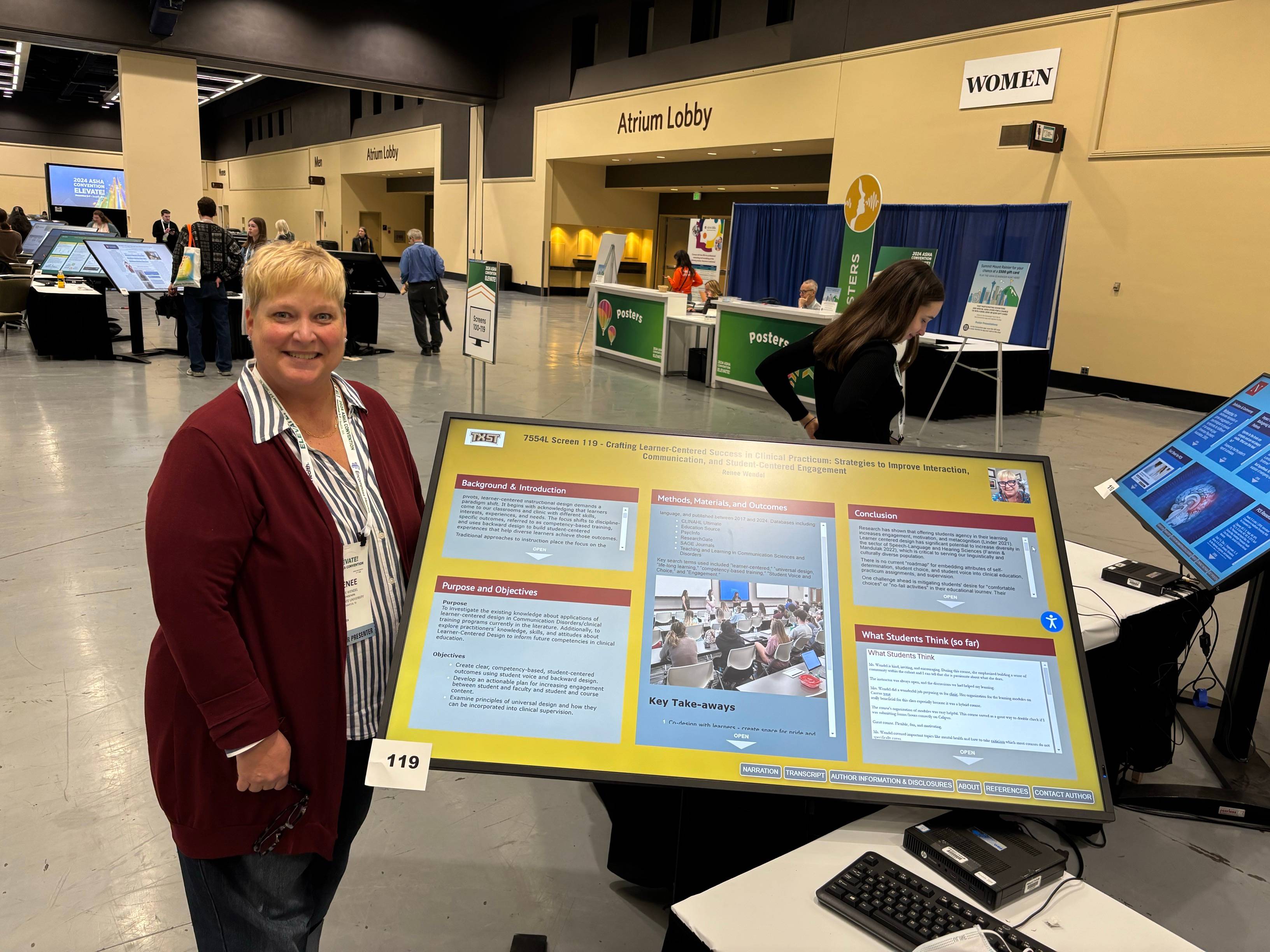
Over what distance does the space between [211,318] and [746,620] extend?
29.8ft

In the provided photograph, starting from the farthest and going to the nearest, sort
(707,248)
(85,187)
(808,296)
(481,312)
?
(85,187) < (707,248) < (808,296) < (481,312)

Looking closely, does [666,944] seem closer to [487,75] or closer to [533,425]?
[533,425]

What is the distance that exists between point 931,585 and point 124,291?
9471 millimetres

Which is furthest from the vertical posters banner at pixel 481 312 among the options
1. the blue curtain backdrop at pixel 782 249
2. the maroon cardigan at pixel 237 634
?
the blue curtain backdrop at pixel 782 249

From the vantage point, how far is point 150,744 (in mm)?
1360

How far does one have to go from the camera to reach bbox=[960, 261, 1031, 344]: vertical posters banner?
7.41 meters

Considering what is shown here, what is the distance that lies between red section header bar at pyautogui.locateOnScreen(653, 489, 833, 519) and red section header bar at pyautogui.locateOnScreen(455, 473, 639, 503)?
59 mm

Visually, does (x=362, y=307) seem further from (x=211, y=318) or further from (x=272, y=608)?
(x=272, y=608)

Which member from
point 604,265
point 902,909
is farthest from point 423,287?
point 902,909

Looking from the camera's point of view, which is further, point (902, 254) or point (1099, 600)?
point (902, 254)

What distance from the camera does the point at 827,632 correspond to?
1442 millimetres

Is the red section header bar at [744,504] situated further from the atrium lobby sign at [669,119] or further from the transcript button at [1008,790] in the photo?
the atrium lobby sign at [669,119]

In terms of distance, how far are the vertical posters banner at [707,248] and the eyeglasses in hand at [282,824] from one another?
1111cm

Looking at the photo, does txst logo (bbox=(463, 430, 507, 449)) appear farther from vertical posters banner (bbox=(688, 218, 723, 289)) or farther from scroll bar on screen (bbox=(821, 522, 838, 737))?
vertical posters banner (bbox=(688, 218, 723, 289))
